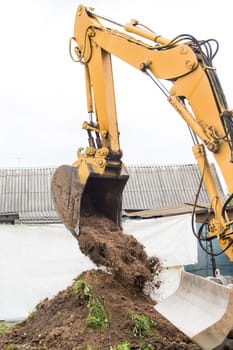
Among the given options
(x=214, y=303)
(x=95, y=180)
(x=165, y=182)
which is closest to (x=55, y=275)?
(x=95, y=180)

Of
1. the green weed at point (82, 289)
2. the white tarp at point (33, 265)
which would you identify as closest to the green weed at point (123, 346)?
the green weed at point (82, 289)

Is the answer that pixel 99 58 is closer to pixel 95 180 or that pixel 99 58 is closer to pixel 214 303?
pixel 95 180

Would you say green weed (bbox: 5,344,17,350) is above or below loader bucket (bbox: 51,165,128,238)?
below

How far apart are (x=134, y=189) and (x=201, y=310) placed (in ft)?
46.1

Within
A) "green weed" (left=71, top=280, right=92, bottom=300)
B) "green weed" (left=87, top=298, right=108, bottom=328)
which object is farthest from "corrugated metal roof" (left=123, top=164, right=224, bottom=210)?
"green weed" (left=87, top=298, right=108, bottom=328)

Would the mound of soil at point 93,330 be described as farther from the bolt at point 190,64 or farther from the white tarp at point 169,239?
the white tarp at point 169,239

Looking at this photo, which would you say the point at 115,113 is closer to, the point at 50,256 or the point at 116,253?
the point at 116,253

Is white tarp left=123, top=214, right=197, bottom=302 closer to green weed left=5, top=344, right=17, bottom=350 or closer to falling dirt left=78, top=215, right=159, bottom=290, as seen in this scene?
falling dirt left=78, top=215, right=159, bottom=290

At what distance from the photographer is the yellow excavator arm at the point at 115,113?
4.81m

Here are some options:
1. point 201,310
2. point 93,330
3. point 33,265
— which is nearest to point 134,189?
point 33,265

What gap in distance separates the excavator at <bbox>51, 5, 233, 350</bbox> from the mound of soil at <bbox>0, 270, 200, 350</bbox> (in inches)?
10.5

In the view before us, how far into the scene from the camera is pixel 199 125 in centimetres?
489

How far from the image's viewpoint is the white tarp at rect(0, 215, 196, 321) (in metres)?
10.4

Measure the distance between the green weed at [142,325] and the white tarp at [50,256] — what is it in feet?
15.3
